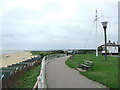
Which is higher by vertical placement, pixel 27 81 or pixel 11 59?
pixel 27 81

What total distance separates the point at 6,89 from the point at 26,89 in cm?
136

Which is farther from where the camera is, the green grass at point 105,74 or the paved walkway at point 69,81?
the green grass at point 105,74

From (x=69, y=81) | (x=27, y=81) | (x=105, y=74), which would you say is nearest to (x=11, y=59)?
(x=27, y=81)

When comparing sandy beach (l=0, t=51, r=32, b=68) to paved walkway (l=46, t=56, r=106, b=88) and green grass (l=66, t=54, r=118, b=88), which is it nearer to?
green grass (l=66, t=54, r=118, b=88)

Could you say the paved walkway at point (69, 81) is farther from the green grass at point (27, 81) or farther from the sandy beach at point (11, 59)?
the sandy beach at point (11, 59)

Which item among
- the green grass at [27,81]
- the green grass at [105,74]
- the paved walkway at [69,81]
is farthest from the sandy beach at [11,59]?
the paved walkway at [69,81]

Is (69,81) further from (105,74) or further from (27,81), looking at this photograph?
(27,81)

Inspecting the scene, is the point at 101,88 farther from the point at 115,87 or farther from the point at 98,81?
the point at 98,81

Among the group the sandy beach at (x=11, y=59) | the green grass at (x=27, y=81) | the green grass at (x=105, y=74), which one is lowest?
the sandy beach at (x=11, y=59)

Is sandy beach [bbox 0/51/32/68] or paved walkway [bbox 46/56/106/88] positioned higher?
paved walkway [bbox 46/56/106/88]

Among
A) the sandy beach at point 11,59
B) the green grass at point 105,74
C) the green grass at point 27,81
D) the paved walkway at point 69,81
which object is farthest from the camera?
the sandy beach at point 11,59

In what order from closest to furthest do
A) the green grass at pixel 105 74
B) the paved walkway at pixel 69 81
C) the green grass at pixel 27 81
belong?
the paved walkway at pixel 69 81 < the green grass at pixel 105 74 < the green grass at pixel 27 81

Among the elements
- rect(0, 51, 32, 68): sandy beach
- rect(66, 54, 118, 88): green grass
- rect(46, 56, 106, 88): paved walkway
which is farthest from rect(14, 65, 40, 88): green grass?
rect(0, 51, 32, 68): sandy beach

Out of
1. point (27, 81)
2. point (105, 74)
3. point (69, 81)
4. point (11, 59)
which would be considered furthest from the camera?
point (11, 59)
